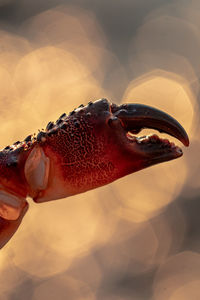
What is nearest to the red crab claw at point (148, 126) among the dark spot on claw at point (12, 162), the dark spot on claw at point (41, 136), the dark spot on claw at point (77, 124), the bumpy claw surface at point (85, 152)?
the bumpy claw surface at point (85, 152)

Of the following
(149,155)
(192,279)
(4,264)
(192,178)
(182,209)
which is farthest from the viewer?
(192,178)

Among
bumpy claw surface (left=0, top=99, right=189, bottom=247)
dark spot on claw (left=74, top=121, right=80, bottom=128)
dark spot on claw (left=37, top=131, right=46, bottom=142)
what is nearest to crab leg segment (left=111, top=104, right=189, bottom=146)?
bumpy claw surface (left=0, top=99, right=189, bottom=247)

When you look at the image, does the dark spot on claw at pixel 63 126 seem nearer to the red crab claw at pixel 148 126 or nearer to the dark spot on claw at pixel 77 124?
the dark spot on claw at pixel 77 124

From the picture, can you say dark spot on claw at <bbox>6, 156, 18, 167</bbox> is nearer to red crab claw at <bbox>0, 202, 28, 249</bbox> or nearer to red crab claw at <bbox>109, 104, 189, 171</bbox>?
red crab claw at <bbox>0, 202, 28, 249</bbox>

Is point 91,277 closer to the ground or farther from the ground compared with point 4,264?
closer to the ground

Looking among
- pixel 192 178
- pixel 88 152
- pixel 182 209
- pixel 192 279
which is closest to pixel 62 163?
pixel 88 152

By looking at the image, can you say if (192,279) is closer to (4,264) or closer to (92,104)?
(4,264)

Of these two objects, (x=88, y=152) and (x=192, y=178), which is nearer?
(x=88, y=152)
